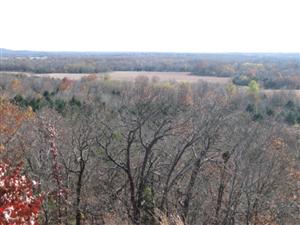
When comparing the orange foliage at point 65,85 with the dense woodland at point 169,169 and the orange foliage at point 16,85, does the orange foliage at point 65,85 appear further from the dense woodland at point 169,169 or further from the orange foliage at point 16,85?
the dense woodland at point 169,169

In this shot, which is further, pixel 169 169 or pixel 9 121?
pixel 9 121

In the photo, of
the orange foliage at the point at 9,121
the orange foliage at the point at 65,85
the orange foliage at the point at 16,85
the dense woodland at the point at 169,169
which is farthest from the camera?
the orange foliage at the point at 65,85

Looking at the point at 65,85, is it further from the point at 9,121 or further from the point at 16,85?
Result: the point at 9,121

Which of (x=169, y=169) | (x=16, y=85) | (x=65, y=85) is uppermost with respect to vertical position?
(x=169, y=169)

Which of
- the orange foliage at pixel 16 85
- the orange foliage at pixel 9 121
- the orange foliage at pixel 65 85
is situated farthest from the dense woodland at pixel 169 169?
the orange foliage at pixel 65 85

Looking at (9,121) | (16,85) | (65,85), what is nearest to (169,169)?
(9,121)

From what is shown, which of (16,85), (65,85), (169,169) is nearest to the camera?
(169,169)

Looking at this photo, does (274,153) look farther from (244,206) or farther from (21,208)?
(21,208)

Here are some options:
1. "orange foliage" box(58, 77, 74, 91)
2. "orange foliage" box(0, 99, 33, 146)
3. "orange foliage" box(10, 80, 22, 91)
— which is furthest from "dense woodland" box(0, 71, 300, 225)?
"orange foliage" box(58, 77, 74, 91)

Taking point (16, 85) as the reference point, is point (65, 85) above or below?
below

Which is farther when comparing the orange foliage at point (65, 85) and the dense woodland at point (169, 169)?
the orange foliage at point (65, 85)

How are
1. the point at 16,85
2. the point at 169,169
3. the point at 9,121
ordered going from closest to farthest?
the point at 169,169 → the point at 9,121 → the point at 16,85
